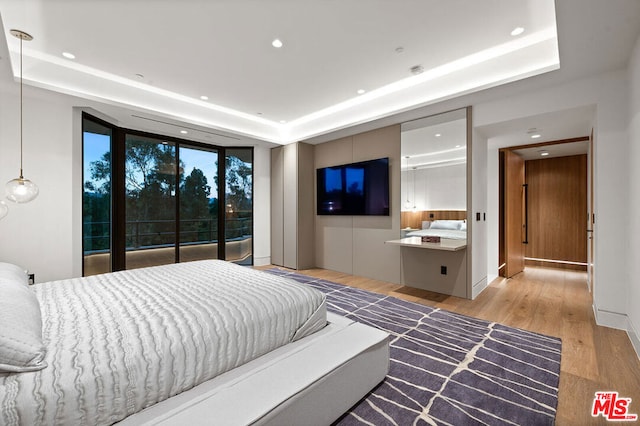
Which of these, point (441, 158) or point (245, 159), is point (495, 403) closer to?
point (441, 158)

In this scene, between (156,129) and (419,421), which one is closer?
(419,421)

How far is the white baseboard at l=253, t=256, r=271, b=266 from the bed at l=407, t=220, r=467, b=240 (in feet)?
10.3

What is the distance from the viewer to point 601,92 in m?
2.79

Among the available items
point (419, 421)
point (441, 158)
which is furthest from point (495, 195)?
point (419, 421)

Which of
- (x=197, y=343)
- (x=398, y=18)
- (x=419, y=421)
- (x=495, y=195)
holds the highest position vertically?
(x=398, y=18)

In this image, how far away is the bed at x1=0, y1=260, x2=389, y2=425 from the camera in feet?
3.35

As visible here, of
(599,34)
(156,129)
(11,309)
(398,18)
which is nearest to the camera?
(11,309)

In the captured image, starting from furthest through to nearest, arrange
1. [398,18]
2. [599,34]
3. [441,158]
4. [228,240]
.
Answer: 1. [228,240]
2. [441,158]
3. [398,18]
4. [599,34]

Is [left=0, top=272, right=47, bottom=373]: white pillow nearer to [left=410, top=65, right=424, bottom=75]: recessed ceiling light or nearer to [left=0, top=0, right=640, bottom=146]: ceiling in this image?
[left=0, top=0, right=640, bottom=146]: ceiling

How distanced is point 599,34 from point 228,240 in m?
5.82

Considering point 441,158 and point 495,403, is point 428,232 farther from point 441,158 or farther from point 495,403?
point 495,403

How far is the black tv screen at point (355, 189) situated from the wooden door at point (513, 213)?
229 cm

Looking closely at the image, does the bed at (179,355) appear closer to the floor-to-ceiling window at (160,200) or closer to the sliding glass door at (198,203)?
the floor-to-ceiling window at (160,200)

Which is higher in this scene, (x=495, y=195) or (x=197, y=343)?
(x=495, y=195)
